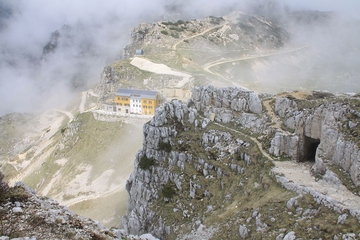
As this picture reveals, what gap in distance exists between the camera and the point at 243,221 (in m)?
32.2

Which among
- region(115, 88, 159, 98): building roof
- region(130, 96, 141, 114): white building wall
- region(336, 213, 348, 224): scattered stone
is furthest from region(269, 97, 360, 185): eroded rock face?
region(130, 96, 141, 114): white building wall

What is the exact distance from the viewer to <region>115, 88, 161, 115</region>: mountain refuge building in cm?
9206

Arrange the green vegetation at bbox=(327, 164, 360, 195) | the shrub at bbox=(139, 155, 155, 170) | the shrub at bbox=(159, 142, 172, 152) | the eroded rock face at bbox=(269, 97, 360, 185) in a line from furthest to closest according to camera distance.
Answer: the shrub at bbox=(139, 155, 155, 170) → the shrub at bbox=(159, 142, 172, 152) → the eroded rock face at bbox=(269, 97, 360, 185) → the green vegetation at bbox=(327, 164, 360, 195)

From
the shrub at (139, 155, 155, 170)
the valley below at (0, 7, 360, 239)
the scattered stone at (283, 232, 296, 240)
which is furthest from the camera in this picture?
the shrub at (139, 155, 155, 170)

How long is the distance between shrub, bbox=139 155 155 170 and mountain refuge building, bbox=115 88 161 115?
134ft

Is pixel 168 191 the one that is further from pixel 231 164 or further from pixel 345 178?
pixel 345 178

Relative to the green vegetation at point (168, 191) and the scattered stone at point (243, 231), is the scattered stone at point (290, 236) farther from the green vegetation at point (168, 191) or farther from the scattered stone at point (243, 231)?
the green vegetation at point (168, 191)

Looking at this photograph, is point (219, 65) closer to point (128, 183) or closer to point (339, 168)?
point (128, 183)

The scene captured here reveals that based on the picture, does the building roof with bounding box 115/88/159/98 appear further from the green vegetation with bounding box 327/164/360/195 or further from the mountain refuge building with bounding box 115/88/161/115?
the green vegetation with bounding box 327/164/360/195

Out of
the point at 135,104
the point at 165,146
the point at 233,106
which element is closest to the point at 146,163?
the point at 165,146

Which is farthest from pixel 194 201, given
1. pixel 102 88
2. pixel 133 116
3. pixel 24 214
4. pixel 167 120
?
pixel 102 88

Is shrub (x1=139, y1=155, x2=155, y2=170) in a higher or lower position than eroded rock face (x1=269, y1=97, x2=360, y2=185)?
lower

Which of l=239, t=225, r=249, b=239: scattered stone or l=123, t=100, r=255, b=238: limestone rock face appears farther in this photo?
l=123, t=100, r=255, b=238: limestone rock face

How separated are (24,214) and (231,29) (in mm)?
163519
